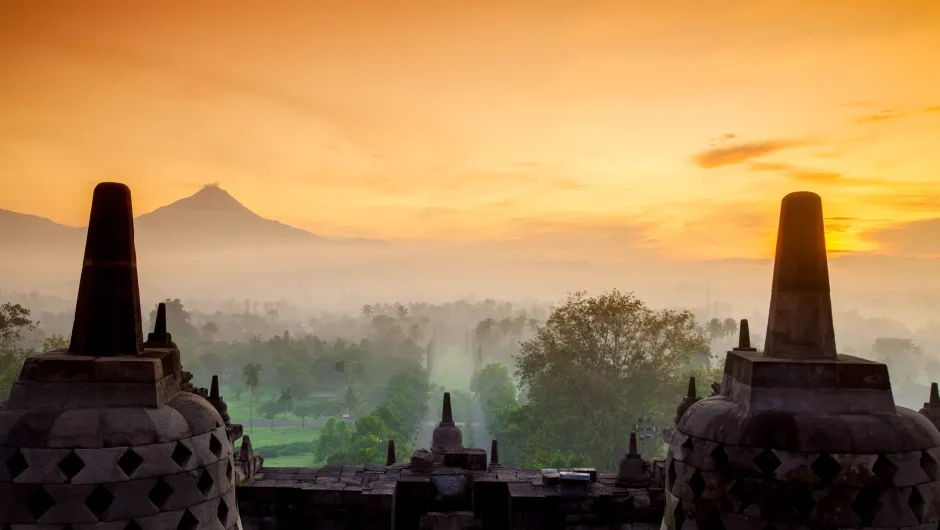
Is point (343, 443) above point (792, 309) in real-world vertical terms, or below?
below

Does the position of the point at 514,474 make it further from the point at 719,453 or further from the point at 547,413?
the point at 547,413

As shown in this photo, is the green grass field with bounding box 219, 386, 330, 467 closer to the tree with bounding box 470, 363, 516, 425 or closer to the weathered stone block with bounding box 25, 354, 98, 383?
the tree with bounding box 470, 363, 516, 425

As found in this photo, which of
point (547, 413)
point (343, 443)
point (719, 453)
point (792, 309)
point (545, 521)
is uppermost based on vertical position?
point (792, 309)

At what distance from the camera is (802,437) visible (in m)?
5.86

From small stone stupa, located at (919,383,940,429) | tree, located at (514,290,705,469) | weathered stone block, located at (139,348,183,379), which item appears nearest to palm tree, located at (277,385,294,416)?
tree, located at (514,290,705,469)

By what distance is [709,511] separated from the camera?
6.12 m

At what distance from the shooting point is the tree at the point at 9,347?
40.1m

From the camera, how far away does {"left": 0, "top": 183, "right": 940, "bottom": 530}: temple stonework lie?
5.43 meters

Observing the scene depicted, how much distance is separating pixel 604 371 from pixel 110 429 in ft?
115

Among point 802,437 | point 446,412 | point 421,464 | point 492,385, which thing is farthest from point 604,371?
point 492,385

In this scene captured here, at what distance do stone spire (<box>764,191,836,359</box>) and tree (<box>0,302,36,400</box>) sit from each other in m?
45.5

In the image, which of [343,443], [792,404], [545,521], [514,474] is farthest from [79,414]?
[343,443]

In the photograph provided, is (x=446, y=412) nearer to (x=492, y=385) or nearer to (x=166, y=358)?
(x=166, y=358)

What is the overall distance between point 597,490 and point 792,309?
592 cm
